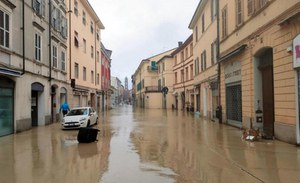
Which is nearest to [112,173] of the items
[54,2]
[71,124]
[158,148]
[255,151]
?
[158,148]

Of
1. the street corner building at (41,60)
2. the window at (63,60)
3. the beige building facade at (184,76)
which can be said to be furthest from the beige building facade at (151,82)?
the window at (63,60)

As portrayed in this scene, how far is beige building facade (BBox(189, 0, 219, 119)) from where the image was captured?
2125cm

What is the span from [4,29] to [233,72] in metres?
12.0

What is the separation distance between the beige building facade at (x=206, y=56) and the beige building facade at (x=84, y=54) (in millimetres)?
11167

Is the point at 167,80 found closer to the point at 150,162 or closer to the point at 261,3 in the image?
the point at 261,3

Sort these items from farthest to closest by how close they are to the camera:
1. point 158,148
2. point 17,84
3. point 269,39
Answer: point 17,84, point 269,39, point 158,148

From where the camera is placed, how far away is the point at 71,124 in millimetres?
15961

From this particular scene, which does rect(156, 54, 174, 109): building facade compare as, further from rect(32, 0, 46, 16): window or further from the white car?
rect(32, 0, 46, 16): window

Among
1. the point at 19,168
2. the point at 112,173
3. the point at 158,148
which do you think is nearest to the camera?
the point at 112,173

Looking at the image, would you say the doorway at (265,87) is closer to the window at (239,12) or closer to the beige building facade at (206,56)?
the window at (239,12)

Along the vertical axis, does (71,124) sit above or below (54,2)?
Result: below

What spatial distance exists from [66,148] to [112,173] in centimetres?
405

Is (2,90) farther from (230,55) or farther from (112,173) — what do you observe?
(230,55)

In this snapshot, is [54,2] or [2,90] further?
[54,2]
